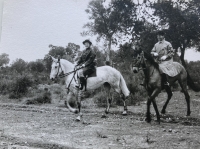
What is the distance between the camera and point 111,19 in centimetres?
530

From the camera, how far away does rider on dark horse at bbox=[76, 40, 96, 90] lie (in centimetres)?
594

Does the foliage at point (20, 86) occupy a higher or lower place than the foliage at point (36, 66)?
lower

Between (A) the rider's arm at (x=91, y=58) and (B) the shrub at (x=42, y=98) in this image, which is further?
(B) the shrub at (x=42, y=98)

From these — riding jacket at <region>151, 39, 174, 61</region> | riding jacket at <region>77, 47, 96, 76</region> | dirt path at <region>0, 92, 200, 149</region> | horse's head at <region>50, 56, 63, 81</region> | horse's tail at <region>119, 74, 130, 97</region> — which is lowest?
dirt path at <region>0, 92, 200, 149</region>

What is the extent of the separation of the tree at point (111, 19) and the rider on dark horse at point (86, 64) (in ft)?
1.94

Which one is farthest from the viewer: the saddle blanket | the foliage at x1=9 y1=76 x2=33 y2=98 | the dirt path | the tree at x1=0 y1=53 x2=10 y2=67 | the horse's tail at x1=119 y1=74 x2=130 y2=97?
the foliage at x1=9 y1=76 x2=33 y2=98

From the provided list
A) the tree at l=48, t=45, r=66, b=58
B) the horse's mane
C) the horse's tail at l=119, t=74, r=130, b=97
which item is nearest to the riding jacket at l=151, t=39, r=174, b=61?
the horse's mane

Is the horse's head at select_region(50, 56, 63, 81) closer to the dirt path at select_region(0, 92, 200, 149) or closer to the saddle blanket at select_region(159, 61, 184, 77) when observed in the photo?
the dirt path at select_region(0, 92, 200, 149)

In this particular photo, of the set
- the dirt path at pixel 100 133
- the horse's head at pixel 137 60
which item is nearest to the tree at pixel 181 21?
the horse's head at pixel 137 60

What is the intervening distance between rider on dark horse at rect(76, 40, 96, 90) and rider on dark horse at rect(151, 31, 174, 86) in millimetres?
1453

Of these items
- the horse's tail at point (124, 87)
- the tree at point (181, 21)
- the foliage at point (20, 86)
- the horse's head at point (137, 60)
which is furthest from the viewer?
the foliage at point (20, 86)

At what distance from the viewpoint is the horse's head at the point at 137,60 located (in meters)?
5.13

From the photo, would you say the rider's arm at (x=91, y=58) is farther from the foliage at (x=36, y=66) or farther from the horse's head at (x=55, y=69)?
the foliage at (x=36, y=66)

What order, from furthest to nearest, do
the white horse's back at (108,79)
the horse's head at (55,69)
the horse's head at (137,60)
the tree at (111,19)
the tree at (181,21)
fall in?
the white horse's back at (108,79) → the horse's head at (55,69) → the horse's head at (137,60) → the tree at (111,19) → the tree at (181,21)
